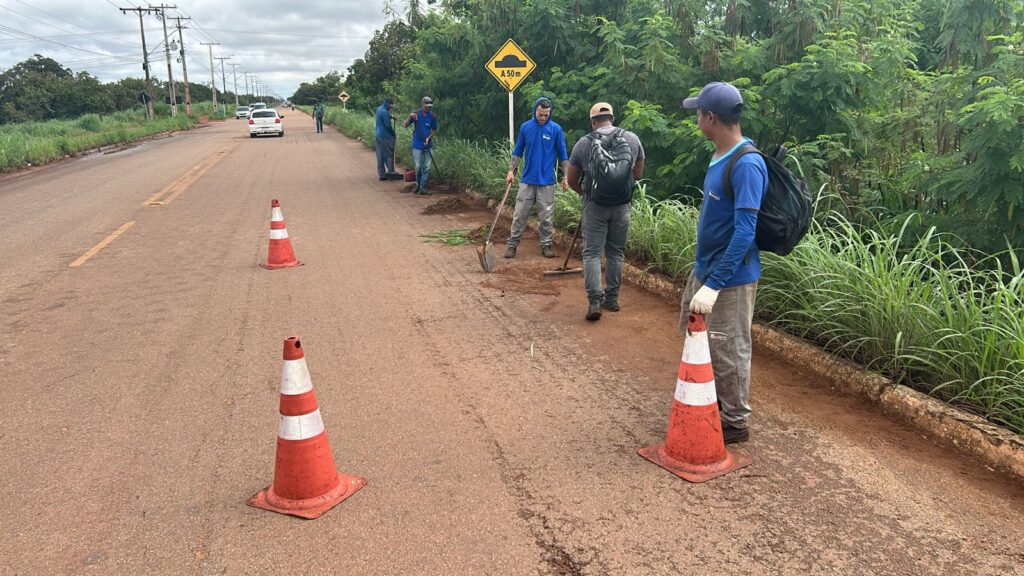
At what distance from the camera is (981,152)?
195 inches

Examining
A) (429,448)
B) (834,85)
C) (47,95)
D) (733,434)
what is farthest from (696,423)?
(47,95)

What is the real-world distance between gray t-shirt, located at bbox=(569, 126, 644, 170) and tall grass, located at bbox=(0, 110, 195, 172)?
1912 cm

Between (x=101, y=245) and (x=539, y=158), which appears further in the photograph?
(x=101, y=245)

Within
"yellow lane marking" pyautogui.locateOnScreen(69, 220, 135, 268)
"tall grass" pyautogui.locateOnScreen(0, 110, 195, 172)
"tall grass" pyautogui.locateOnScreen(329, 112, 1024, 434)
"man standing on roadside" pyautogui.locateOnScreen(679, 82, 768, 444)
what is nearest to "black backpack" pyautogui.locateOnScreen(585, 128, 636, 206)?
"tall grass" pyautogui.locateOnScreen(329, 112, 1024, 434)

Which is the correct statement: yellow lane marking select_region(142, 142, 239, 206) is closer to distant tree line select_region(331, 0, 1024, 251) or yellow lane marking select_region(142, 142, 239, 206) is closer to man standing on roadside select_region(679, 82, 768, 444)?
distant tree line select_region(331, 0, 1024, 251)

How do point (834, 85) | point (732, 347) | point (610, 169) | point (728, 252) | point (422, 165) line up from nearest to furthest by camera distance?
point (728, 252) → point (732, 347) → point (610, 169) → point (834, 85) → point (422, 165)

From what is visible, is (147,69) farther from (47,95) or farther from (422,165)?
(422,165)

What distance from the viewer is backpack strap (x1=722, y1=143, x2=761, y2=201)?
3.31 m

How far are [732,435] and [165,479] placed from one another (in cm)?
283

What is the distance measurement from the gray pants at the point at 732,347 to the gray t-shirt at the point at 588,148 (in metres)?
2.38

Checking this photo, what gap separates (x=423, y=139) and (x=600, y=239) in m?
7.91

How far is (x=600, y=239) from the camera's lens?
595cm

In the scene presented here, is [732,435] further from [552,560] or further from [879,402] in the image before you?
[552,560]

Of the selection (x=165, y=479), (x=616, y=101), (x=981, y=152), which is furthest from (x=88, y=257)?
(x=981, y=152)
